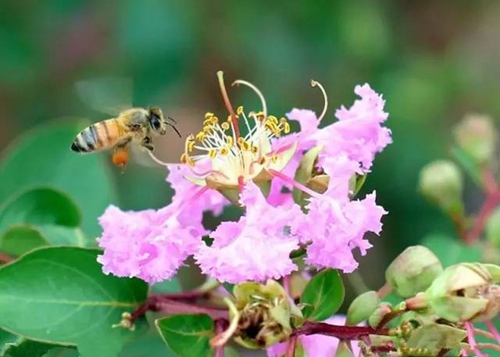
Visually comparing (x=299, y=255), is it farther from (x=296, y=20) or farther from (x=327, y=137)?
(x=296, y=20)

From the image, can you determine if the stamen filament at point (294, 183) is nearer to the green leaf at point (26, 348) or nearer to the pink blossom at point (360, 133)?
the pink blossom at point (360, 133)

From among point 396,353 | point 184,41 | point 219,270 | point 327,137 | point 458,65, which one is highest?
point 458,65

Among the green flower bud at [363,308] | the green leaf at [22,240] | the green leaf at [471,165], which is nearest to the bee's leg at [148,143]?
the green leaf at [22,240]

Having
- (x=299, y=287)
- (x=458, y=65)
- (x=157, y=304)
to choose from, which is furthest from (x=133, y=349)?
(x=458, y=65)

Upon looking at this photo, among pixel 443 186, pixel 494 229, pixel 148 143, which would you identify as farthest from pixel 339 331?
pixel 443 186

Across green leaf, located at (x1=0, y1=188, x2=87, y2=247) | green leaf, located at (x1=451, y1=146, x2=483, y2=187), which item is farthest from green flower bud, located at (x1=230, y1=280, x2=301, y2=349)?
green leaf, located at (x1=451, y1=146, x2=483, y2=187)

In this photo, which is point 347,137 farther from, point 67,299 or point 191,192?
point 67,299
